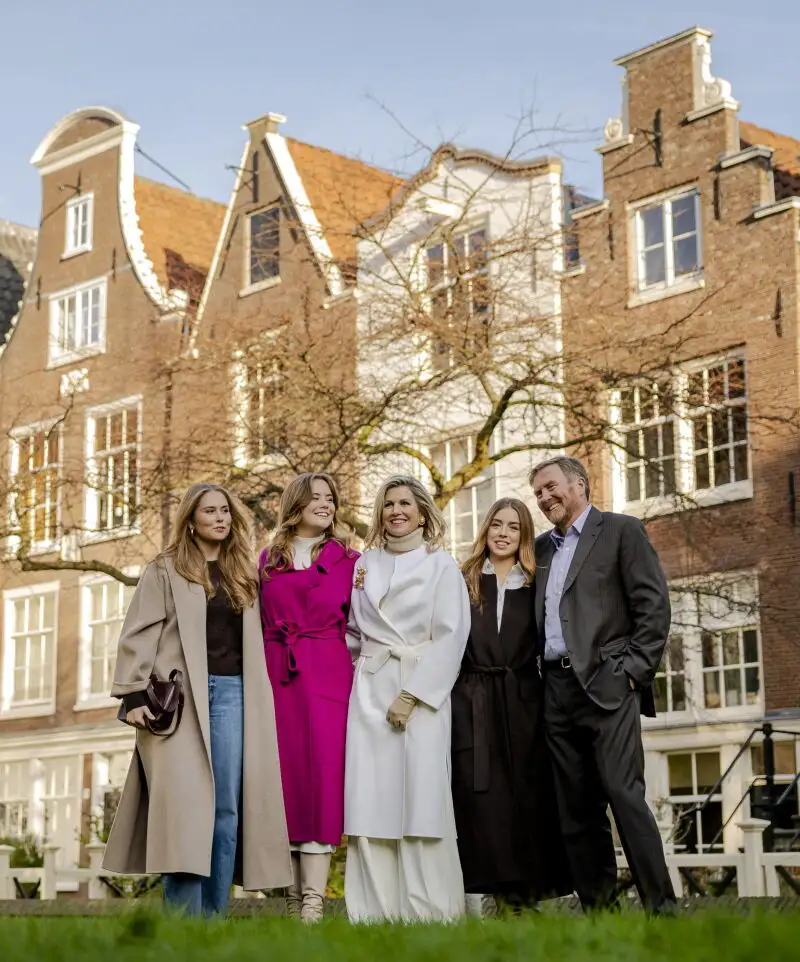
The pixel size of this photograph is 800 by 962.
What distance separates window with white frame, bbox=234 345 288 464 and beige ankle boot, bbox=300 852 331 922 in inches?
373

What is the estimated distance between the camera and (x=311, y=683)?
23.7 ft

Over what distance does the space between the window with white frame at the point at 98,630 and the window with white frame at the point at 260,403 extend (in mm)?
9248

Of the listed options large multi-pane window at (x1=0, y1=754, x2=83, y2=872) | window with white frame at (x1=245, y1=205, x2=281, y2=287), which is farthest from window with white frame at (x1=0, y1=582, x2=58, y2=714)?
window with white frame at (x1=245, y1=205, x2=281, y2=287)

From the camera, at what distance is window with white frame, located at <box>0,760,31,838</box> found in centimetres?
2744

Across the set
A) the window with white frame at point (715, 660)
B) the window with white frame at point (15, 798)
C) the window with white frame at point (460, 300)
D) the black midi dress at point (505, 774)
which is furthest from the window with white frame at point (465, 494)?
the black midi dress at point (505, 774)

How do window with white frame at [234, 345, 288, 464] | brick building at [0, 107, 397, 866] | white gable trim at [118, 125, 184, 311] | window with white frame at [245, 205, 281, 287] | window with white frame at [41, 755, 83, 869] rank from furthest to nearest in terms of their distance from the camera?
white gable trim at [118, 125, 184, 311]
window with white frame at [41, 755, 83, 869]
window with white frame at [245, 205, 281, 287]
brick building at [0, 107, 397, 866]
window with white frame at [234, 345, 288, 464]

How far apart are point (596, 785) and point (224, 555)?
1.88 m

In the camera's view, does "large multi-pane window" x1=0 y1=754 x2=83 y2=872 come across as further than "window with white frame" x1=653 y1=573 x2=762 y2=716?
Yes

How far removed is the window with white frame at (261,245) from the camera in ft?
80.2

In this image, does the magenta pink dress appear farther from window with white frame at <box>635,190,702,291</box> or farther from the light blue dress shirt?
window with white frame at <box>635,190,702,291</box>

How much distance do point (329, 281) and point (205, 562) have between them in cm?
1443

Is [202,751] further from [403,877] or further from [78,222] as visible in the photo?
[78,222]

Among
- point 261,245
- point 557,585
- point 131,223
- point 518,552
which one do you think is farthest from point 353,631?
point 131,223

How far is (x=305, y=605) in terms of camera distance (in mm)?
7352
